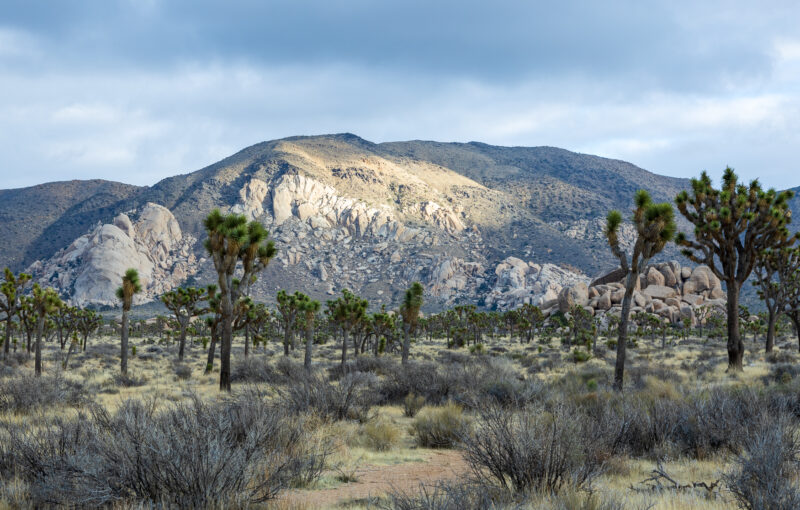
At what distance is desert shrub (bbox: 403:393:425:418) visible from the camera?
45.8 ft

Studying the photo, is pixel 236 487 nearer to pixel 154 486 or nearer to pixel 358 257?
pixel 154 486

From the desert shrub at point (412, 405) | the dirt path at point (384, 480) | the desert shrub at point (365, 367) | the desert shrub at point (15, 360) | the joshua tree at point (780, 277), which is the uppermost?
the joshua tree at point (780, 277)

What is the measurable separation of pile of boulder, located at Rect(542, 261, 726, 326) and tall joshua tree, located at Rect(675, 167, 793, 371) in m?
57.0

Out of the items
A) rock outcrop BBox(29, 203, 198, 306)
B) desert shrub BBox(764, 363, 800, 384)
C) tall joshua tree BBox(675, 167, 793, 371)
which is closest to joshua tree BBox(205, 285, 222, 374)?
tall joshua tree BBox(675, 167, 793, 371)

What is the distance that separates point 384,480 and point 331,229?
149563mm

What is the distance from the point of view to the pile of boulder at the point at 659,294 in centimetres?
7700

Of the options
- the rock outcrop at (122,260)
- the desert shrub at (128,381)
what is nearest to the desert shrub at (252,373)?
the desert shrub at (128,381)

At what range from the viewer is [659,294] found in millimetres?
81500

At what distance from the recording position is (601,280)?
91.2 metres

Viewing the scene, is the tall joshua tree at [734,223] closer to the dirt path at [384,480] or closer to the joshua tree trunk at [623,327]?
the joshua tree trunk at [623,327]

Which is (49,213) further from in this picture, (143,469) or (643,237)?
(143,469)

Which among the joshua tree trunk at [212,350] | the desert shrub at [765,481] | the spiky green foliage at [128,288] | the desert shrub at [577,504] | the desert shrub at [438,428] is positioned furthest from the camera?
the spiky green foliage at [128,288]

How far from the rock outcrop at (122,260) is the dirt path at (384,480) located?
423 feet

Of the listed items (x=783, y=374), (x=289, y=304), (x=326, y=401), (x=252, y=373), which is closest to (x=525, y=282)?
(x=289, y=304)
